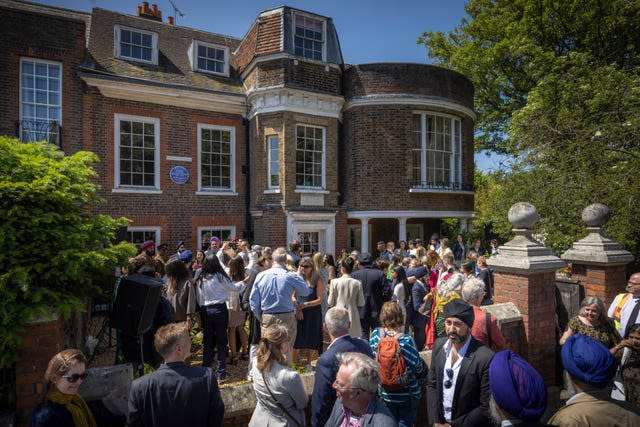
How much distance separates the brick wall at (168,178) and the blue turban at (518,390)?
11.9m

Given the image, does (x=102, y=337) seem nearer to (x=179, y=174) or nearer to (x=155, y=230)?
(x=155, y=230)

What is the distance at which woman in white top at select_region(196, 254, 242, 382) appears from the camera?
5535mm

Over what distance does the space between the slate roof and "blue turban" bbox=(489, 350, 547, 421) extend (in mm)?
12876

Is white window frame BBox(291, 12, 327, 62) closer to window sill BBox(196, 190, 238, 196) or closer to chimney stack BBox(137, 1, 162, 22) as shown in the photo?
window sill BBox(196, 190, 238, 196)

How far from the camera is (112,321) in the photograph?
4.21 metres

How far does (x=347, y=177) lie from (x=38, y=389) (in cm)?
1184

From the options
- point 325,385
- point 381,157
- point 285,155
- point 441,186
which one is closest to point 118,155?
point 285,155

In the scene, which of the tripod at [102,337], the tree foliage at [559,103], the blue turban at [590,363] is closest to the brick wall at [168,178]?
the tripod at [102,337]

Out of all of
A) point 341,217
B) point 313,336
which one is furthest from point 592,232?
point 341,217

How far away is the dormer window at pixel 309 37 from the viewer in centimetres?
1336

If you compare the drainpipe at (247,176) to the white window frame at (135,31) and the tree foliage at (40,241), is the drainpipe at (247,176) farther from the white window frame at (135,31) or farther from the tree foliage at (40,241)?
the tree foliage at (40,241)

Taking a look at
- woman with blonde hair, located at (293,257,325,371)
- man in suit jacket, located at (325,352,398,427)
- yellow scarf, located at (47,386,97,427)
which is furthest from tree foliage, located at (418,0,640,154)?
yellow scarf, located at (47,386,97,427)

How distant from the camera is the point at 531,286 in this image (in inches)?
177

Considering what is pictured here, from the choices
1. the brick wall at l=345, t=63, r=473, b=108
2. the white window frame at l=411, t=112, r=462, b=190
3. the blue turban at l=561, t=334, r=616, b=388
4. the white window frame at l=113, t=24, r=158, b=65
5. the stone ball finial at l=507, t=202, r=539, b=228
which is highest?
the white window frame at l=113, t=24, r=158, b=65
